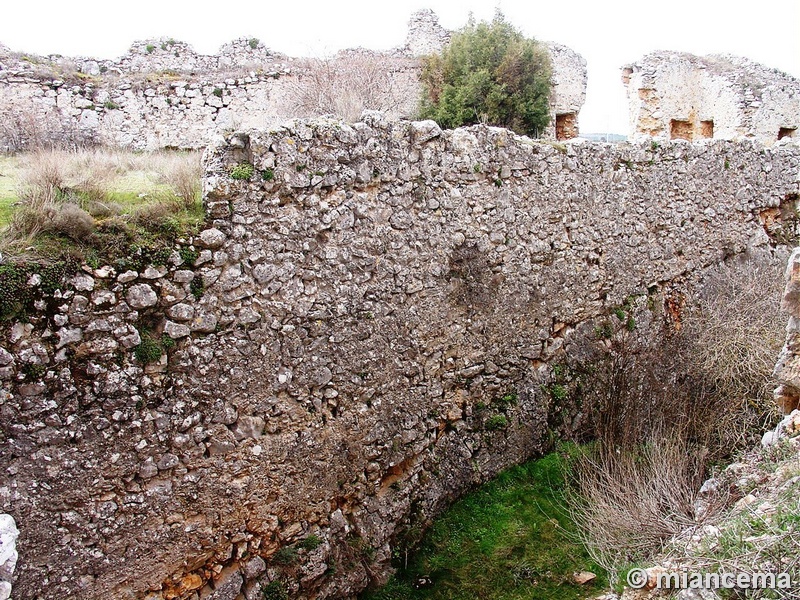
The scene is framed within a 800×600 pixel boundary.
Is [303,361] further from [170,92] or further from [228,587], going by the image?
[170,92]

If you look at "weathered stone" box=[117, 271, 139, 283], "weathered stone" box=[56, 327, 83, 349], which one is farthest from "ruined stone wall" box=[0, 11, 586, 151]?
"weathered stone" box=[56, 327, 83, 349]

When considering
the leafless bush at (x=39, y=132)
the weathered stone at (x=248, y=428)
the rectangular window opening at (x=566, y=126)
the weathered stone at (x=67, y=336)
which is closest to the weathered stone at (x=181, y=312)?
the weathered stone at (x=67, y=336)

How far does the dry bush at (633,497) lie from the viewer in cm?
532

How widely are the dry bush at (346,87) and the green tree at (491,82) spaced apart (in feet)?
2.54

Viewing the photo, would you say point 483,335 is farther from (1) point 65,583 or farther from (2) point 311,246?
(1) point 65,583

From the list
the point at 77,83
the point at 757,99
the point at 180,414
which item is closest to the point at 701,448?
the point at 180,414

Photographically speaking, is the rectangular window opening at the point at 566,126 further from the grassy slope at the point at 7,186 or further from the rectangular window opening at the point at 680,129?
the grassy slope at the point at 7,186

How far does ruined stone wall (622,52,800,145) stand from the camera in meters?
14.4

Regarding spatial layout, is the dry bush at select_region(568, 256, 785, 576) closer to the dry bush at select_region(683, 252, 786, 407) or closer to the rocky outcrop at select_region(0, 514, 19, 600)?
the dry bush at select_region(683, 252, 786, 407)

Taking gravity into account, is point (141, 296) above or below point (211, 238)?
below

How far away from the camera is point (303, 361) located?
208 inches

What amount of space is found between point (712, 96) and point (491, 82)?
21.1 ft

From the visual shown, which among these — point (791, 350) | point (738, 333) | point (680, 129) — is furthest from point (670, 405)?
point (680, 129)

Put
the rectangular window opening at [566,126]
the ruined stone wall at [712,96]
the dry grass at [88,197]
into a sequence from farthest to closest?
the ruined stone wall at [712,96] → the rectangular window opening at [566,126] → the dry grass at [88,197]
